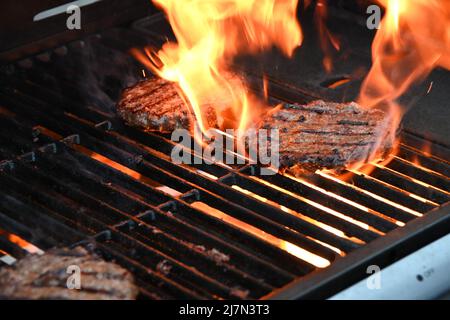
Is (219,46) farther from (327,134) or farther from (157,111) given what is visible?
(327,134)

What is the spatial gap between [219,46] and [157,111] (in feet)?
2.06

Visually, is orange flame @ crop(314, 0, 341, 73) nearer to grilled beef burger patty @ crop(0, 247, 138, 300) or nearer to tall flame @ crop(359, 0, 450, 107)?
tall flame @ crop(359, 0, 450, 107)

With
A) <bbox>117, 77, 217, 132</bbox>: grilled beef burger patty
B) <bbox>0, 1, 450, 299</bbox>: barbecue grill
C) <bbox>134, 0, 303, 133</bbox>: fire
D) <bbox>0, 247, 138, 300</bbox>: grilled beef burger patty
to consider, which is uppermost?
<bbox>134, 0, 303, 133</bbox>: fire

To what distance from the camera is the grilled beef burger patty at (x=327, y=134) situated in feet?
10.4

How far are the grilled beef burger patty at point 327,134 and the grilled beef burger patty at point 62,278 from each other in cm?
88

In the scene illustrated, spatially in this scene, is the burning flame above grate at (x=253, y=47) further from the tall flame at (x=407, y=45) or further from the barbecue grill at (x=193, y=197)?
the barbecue grill at (x=193, y=197)

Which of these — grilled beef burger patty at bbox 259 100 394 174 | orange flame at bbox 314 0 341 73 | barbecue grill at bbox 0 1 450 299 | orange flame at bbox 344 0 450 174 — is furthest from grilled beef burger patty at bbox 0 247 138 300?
orange flame at bbox 314 0 341 73

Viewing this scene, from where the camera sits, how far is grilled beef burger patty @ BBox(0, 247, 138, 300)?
2434 mm

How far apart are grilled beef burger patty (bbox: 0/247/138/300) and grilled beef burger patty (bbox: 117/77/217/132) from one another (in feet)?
3.00

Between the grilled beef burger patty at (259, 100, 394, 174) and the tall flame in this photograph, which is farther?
the tall flame

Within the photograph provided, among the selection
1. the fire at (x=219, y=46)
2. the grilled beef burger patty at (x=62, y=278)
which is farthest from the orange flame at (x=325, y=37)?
the grilled beef burger patty at (x=62, y=278)

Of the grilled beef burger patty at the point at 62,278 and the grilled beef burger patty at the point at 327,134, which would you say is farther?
the grilled beef burger patty at the point at 327,134

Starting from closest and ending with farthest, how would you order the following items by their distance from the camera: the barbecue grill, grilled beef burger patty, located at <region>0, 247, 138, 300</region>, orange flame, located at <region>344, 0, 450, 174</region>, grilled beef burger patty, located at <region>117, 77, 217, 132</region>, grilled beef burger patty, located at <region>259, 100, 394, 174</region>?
grilled beef burger patty, located at <region>0, 247, 138, 300</region>, the barbecue grill, grilled beef burger patty, located at <region>259, 100, 394, 174</region>, grilled beef burger patty, located at <region>117, 77, 217, 132</region>, orange flame, located at <region>344, 0, 450, 174</region>

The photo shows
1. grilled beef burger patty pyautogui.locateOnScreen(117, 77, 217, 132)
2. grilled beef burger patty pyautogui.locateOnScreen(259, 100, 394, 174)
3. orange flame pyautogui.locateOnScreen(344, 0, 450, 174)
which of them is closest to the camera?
grilled beef burger patty pyautogui.locateOnScreen(259, 100, 394, 174)
